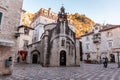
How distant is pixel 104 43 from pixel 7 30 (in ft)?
112

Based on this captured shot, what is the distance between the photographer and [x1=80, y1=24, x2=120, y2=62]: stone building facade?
117ft

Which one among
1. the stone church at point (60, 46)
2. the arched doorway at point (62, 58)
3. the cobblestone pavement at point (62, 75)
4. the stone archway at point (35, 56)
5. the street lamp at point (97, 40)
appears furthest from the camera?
the street lamp at point (97, 40)

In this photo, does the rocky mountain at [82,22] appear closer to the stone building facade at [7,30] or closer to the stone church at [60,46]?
the stone church at [60,46]

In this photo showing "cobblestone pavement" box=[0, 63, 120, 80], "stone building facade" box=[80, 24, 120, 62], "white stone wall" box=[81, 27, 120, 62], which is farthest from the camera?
"stone building facade" box=[80, 24, 120, 62]

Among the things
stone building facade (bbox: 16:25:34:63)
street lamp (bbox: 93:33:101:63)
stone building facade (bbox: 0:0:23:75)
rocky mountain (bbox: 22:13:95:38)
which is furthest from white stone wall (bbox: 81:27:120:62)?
stone building facade (bbox: 0:0:23:75)

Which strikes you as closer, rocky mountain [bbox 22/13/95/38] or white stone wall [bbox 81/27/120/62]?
white stone wall [bbox 81/27/120/62]

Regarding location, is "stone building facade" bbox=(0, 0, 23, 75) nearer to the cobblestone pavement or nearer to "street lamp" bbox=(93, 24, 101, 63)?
the cobblestone pavement

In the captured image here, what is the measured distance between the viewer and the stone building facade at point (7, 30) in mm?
9930

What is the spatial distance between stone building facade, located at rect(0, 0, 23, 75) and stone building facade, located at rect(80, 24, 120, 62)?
30.7 meters

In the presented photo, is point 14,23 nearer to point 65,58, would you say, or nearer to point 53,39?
point 53,39

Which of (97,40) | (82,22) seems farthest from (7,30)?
(82,22)

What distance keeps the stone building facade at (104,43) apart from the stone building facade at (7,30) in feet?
101

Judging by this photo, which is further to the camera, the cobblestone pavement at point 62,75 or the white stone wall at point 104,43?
the white stone wall at point 104,43

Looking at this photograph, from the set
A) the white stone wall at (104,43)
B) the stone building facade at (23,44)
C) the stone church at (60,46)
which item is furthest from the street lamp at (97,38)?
the stone building facade at (23,44)
